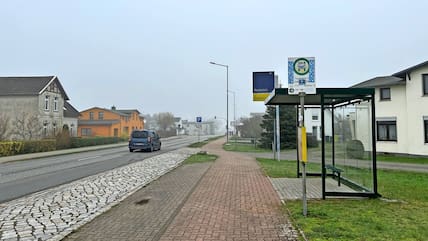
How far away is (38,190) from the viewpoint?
10.6m

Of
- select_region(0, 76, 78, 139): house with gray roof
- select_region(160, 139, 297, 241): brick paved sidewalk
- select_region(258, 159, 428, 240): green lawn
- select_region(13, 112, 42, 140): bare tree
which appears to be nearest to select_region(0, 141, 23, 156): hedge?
select_region(13, 112, 42, 140): bare tree

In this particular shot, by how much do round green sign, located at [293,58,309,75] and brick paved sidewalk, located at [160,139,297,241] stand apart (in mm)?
2907

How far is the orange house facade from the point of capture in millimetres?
66125

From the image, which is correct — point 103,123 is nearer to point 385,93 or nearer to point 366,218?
point 385,93

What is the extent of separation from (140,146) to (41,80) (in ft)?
79.1

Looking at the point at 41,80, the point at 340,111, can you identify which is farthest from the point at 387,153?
the point at 41,80

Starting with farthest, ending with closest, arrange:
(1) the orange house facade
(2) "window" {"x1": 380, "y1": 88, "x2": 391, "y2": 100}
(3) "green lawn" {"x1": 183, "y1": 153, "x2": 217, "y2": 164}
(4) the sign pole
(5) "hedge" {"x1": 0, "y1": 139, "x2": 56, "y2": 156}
→ 1. (1) the orange house facade
2. (2) "window" {"x1": 380, "y1": 88, "x2": 391, "y2": 100}
3. (5) "hedge" {"x1": 0, "y1": 139, "x2": 56, "y2": 156}
4. (3) "green lawn" {"x1": 183, "y1": 153, "x2": 217, "y2": 164}
5. (4) the sign pole

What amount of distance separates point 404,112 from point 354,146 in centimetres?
1984

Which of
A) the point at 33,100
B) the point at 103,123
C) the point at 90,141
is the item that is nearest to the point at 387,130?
the point at 90,141

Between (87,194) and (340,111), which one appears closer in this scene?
(87,194)

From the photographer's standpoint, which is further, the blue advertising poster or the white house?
the white house

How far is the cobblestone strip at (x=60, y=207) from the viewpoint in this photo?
19.5 ft

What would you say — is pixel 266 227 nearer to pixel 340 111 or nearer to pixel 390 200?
pixel 390 200

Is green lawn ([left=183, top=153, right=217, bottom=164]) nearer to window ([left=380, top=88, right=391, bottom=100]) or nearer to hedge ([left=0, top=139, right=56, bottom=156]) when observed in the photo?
hedge ([left=0, top=139, right=56, bottom=156])
